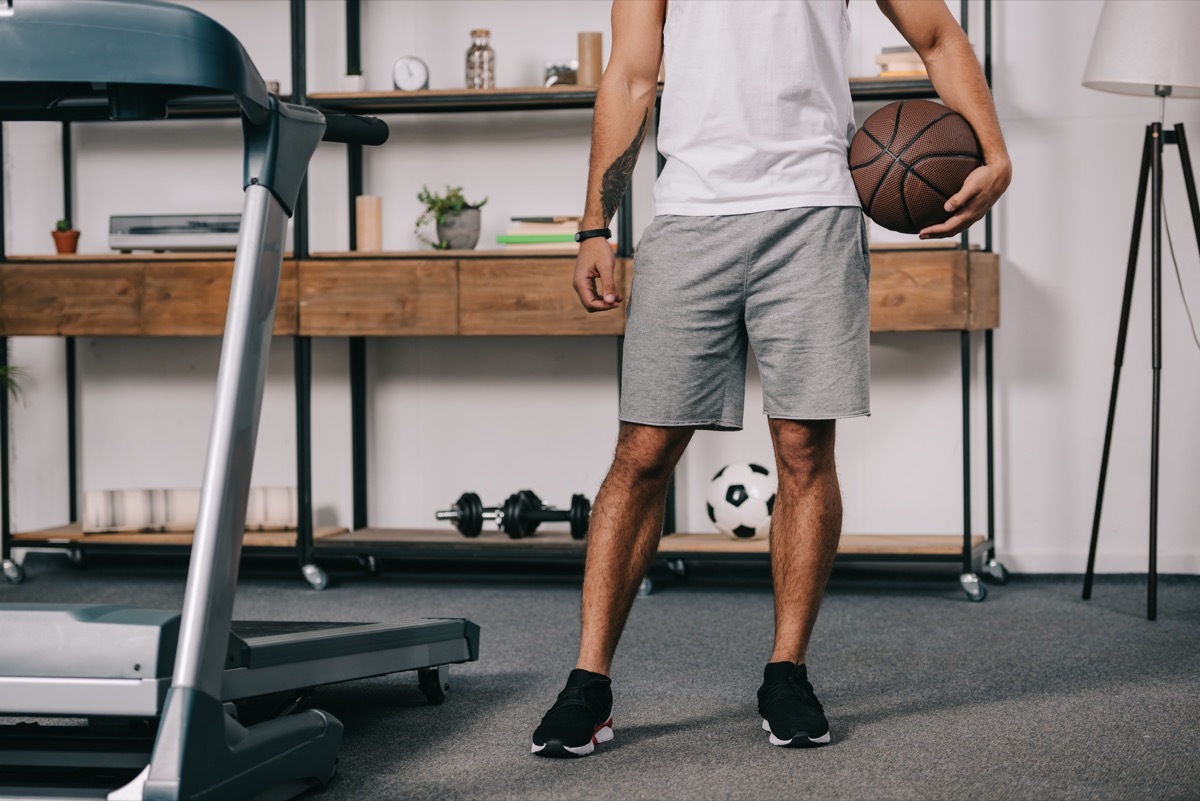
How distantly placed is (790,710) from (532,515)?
5.07 ft

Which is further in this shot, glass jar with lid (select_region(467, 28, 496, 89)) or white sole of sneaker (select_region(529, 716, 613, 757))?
glass jar with lid (select_region(467, 28, 496, 89))

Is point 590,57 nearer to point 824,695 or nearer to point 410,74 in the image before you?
point 410,74

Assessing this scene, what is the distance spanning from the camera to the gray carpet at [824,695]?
5.23 feet

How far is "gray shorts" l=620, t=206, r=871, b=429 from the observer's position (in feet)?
5.82

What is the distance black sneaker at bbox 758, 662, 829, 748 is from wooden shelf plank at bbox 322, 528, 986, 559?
1.26 metres

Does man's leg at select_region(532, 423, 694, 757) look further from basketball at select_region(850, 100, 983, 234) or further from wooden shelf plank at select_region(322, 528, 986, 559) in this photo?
wooden shelf plank at select_region(322, 528, 986, 559)

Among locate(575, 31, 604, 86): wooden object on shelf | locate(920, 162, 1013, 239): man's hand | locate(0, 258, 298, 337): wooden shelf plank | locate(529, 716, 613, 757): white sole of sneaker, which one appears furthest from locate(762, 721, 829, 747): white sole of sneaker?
locate(575, 31, 604, 86): wooden object on shelf

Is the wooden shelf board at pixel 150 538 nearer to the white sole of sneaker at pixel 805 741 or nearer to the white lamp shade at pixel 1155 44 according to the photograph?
the white sole of sneaker at pixel 805 741

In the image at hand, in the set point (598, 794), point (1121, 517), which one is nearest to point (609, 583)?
point (598, 794)

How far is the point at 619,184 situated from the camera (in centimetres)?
191

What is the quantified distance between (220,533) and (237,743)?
9.2 inches

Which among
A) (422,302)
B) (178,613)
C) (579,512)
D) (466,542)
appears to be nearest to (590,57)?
(422,302)

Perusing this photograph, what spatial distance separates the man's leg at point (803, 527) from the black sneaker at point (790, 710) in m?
0.02

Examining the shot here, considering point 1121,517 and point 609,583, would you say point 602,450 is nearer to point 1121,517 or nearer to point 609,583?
point 1121,517
